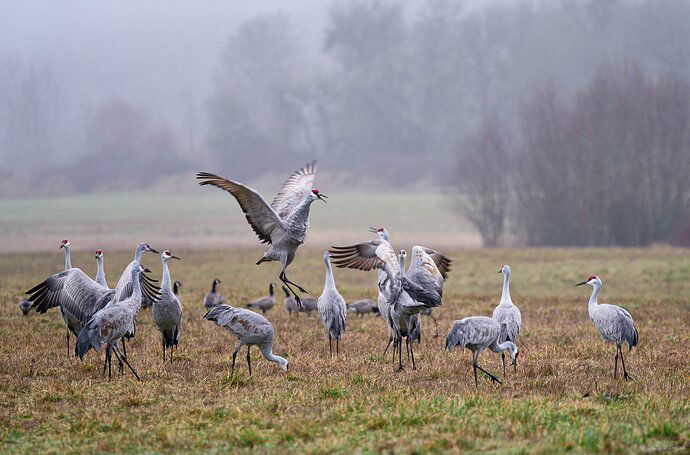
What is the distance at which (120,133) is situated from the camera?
91.2 meters

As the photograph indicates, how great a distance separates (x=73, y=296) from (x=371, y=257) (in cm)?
345

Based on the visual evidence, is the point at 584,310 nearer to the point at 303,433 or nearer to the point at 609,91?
the point at 303,433

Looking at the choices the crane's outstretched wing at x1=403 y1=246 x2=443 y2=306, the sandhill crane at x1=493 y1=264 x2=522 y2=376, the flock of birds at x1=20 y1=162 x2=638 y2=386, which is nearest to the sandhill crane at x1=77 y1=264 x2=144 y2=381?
the flock of birds at x1=20 y1=162 x2=638 y2=386

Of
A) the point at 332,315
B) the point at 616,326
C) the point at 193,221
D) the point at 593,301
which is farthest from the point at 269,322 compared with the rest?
the point at 193,221

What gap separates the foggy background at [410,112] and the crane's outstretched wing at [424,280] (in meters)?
25.6

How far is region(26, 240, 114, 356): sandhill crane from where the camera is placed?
10344 millimetres

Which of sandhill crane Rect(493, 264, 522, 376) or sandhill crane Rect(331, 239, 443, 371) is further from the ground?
sandhill crane Rect(331, 239, 443, 371)

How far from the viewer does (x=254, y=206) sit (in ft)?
38.3

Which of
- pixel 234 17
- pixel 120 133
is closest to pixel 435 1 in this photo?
pixel 120 133

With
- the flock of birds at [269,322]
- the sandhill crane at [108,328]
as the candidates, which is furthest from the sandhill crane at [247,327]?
the sandhill crane at [108,328]

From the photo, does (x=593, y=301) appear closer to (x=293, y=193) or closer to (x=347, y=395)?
(x=347, y=395)

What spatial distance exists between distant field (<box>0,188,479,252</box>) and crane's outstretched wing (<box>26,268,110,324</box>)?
24.4 meters

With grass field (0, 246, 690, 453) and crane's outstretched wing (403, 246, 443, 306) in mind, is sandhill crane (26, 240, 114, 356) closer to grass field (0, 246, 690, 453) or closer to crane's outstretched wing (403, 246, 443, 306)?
grass field (0, 246, 690, 453)

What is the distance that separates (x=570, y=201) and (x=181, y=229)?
61.1 ft
